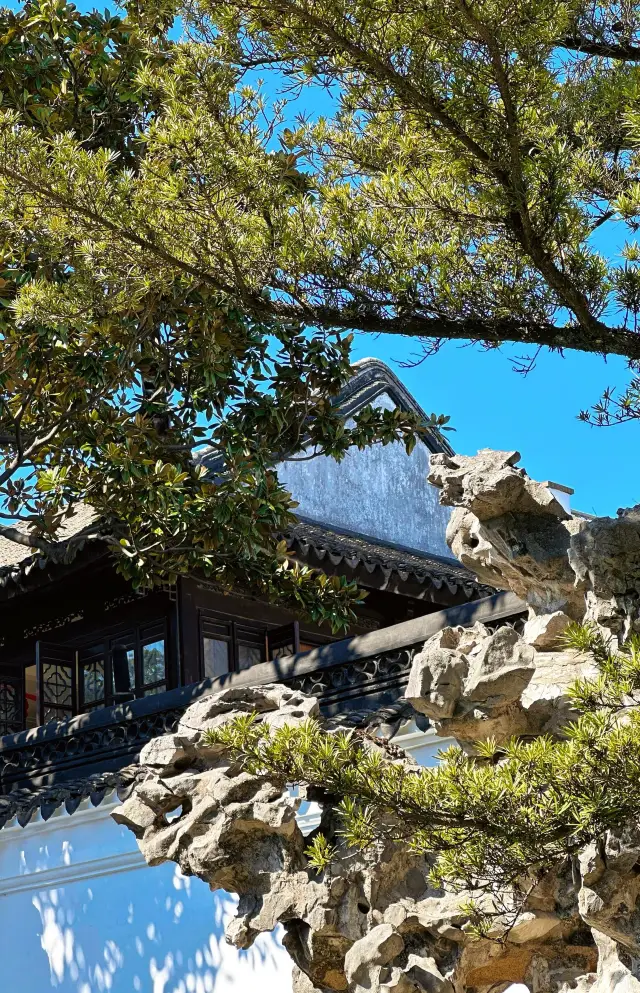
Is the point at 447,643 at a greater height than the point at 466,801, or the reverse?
the point at 447,643

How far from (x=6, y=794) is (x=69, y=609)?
13.0 ft

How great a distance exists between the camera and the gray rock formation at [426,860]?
3.50m

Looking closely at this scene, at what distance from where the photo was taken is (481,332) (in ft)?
13.8

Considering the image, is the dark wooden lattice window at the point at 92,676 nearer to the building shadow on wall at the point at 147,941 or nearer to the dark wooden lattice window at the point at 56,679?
the dark wooden lattice window at the point at 56,679

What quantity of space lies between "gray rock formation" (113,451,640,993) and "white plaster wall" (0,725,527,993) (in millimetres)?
2478

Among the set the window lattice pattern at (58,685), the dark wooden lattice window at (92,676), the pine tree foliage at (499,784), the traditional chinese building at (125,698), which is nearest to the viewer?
the pine tree foliage at (499,784)

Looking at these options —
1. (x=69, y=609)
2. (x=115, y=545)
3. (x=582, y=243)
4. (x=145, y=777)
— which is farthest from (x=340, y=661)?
(x=69, y=609)

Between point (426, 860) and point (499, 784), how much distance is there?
97 centimetres

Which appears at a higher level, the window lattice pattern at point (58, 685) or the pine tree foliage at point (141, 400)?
the pine tree foliage at point (141, 400)

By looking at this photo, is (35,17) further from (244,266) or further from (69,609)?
(69,609)

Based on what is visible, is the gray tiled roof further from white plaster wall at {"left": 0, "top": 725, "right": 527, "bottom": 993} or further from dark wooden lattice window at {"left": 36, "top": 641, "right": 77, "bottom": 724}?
white plaster wall at {"left": 0, "top": 725, "right": 527, "bottom": 993}

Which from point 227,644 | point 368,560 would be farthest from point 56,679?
point 368,560

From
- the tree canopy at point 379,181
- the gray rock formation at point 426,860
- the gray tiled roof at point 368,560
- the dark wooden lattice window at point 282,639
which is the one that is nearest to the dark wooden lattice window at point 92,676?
the dark wooden lattice window at point 282,639

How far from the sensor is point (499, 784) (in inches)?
120
